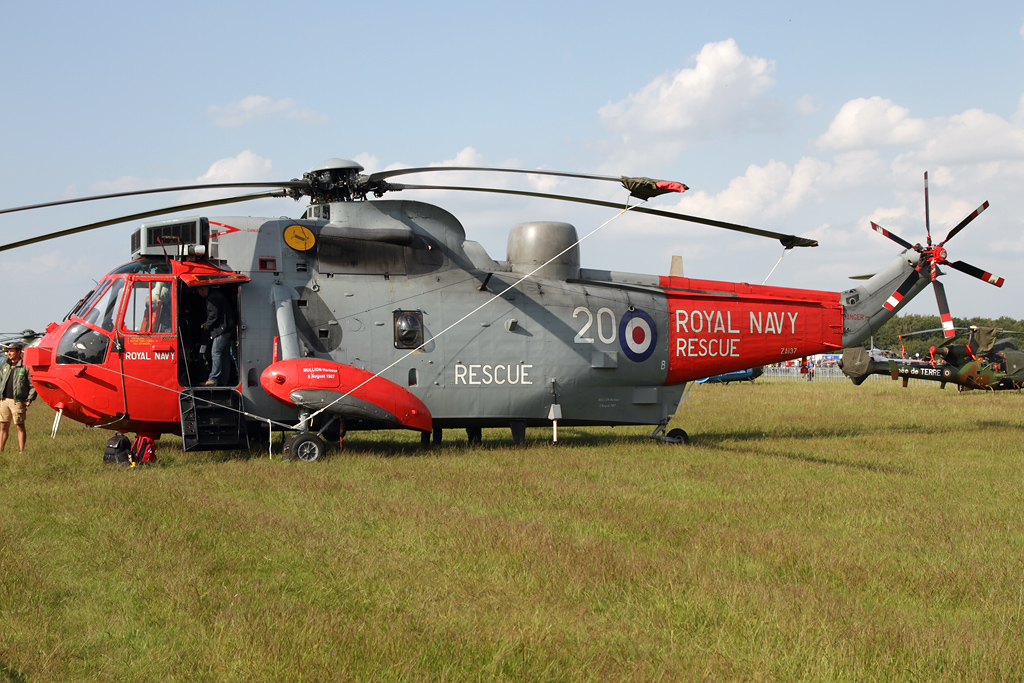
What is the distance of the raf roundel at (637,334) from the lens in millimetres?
14453

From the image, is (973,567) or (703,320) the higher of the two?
(703,320)

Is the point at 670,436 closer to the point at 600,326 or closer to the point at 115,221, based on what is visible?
the point at 600,326

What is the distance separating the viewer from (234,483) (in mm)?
9820

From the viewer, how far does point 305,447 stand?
12.0 metres

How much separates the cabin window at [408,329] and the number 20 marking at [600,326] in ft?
8.76

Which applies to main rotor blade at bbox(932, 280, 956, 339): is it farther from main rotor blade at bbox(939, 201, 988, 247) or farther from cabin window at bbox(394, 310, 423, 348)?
cabin window at bbox(394, 310, 423, 348)

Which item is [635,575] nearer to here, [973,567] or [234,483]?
[973,567]

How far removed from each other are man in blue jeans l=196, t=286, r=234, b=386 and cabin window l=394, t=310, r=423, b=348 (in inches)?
101

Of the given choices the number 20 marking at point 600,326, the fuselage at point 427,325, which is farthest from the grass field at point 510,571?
the number 20 marking at point 600,326

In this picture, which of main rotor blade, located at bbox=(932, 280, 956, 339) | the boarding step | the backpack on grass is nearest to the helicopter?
main rotor blade, located at bbox=(932, 280, 956, 339)

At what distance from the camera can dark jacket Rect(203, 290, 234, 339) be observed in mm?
12133

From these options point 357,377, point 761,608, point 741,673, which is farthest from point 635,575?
point 357,377

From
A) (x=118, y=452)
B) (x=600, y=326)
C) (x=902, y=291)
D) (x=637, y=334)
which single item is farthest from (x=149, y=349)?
(x=902, y=291)

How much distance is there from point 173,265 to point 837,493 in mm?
9470
